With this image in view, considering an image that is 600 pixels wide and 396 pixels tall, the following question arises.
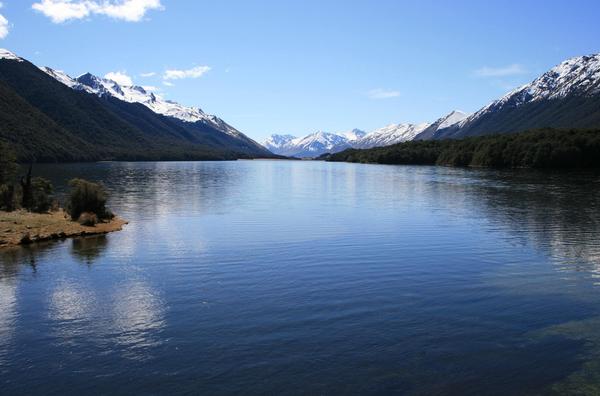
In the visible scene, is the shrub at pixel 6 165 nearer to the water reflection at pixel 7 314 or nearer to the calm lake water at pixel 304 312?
the calm lake water at pixel 304 312

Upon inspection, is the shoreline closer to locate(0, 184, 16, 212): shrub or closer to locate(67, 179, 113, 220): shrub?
locate(67, 179, 113, 220): shrub

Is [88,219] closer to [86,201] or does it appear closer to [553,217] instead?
[86,201]

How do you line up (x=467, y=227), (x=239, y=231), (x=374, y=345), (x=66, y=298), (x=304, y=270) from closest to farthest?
(x=374, y=345), (x=66, y=298), (x=304, y=270), (x=239, y=231), (x=467, y=227)

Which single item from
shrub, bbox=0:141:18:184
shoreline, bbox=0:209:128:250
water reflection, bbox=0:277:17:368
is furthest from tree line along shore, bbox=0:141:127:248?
water reflection, bbox=0:277:17:368

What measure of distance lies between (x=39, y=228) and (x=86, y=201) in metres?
7.92

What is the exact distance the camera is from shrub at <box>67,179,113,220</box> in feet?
175

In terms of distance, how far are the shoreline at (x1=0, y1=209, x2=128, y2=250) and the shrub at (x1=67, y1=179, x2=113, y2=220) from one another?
3.86 ft

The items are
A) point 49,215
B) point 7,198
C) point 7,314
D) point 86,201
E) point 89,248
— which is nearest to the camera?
point 7,314

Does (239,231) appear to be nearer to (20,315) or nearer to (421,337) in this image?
(20,315)

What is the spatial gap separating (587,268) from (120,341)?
1153 inches

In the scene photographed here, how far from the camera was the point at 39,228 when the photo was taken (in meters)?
46.3

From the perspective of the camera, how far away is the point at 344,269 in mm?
33938

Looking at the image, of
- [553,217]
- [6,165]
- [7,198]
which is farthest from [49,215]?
[553,217]

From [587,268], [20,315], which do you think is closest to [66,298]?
[20,315]
